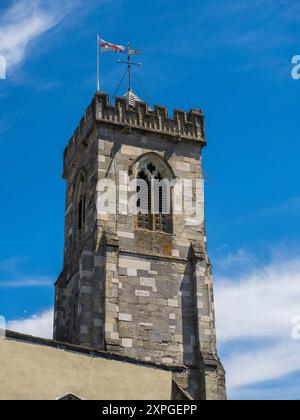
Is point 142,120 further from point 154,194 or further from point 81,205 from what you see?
point 81,205

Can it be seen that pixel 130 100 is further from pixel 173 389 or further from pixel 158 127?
pixel 173 389

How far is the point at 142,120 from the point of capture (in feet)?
109

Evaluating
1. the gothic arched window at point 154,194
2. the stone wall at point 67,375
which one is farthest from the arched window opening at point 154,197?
the stone wall at point 67,375

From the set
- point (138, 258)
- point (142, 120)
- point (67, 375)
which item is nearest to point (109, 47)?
point (142, 120)

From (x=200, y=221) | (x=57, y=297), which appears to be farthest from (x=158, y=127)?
(x=57, y=297)

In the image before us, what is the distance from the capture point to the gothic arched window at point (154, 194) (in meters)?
31.9

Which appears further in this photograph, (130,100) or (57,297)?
Answer: (130,100)

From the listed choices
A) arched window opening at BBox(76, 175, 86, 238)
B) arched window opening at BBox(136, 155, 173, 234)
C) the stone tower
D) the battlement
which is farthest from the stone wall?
the battlement

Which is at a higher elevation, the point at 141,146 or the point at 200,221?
the point at 141,146

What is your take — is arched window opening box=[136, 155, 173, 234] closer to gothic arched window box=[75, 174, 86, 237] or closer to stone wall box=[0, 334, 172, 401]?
gothic arched window box=[75, 174, 86, 237]

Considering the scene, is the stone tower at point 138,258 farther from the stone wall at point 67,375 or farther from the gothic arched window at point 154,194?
the stone wall at point 67,375

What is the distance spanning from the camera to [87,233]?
31.6 meters

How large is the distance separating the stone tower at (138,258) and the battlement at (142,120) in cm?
4

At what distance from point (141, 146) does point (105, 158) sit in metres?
1.79
